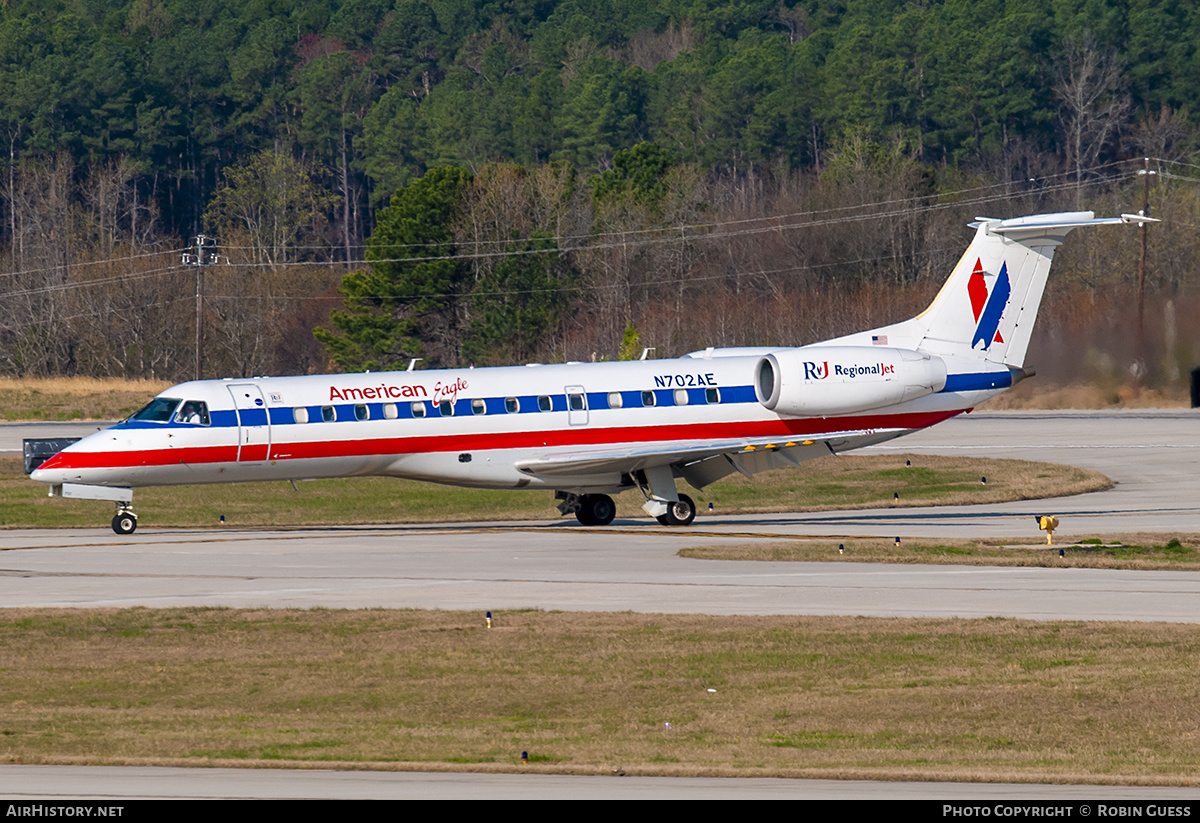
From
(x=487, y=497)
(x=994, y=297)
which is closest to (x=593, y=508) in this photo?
(x=487, y=497)

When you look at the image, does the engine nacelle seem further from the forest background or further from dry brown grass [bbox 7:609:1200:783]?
the forest background

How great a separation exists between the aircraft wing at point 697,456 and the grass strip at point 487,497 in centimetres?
475

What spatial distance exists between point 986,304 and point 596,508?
941cm

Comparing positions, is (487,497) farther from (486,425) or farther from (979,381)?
(979,381)

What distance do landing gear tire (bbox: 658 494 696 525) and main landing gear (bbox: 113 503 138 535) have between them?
34.5 feet

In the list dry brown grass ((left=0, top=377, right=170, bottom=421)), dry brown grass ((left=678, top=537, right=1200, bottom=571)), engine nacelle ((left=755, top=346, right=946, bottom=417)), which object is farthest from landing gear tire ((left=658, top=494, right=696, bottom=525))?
dry brown grass ((left=0, top=377, right=170, bottom=421))

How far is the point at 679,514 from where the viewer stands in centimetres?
3362

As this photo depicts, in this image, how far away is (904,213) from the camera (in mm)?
96125

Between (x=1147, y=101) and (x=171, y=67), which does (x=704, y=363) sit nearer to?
(x=1147, y=101)

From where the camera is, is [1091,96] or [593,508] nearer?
[593,508]

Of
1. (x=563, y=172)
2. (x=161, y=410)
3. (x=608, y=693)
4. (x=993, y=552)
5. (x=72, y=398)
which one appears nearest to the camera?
(x=608, y=693)

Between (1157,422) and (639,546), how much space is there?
104 ft

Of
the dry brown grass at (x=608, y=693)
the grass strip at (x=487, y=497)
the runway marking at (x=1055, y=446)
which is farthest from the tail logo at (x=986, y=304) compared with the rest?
the dry brown grass at (x=608, y=693)

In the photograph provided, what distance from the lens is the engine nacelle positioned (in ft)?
110
